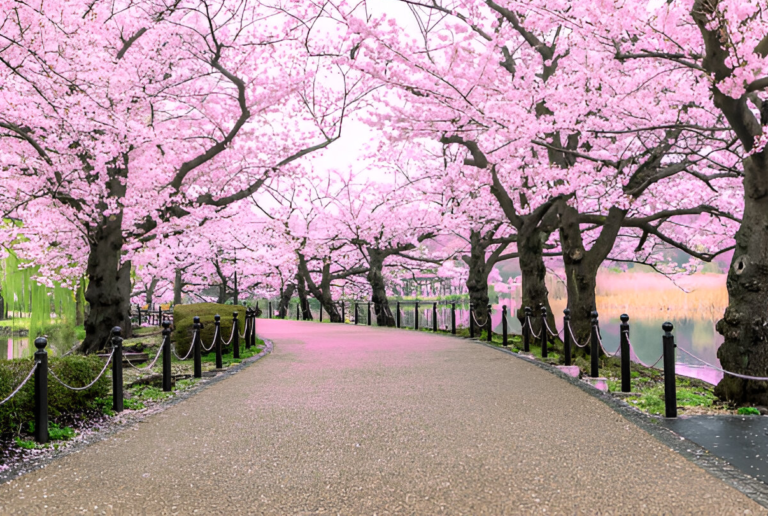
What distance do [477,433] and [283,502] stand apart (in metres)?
2.46

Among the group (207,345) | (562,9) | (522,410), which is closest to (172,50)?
(207,345)

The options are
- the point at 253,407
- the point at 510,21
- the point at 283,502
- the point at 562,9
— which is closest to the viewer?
the point at 283,502

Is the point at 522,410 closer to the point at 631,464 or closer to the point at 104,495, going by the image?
the point at 631,464

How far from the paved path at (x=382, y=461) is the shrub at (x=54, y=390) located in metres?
0.83

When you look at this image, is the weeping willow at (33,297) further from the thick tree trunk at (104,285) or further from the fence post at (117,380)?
the fence post at (117,380)

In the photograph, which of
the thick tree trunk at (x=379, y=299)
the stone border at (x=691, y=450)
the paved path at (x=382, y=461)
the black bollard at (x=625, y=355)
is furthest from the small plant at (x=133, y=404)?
the thick tree trunk at (x=379, y=299)

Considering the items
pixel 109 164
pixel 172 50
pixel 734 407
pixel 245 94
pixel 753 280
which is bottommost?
pixel 734 407

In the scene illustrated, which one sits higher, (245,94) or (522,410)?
(245,94)

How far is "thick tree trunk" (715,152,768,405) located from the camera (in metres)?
7.53

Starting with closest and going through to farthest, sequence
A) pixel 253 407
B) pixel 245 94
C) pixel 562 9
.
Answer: pixel 253 407, pixel 562 9, pixel 245 94

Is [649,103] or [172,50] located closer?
[649,103]

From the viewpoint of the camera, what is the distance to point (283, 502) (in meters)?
4.17

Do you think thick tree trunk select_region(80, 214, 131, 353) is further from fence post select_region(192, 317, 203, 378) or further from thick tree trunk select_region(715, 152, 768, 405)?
thick tree trunk select_region(715, 152, 768, 405)

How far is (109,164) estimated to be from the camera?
15.7 meters
